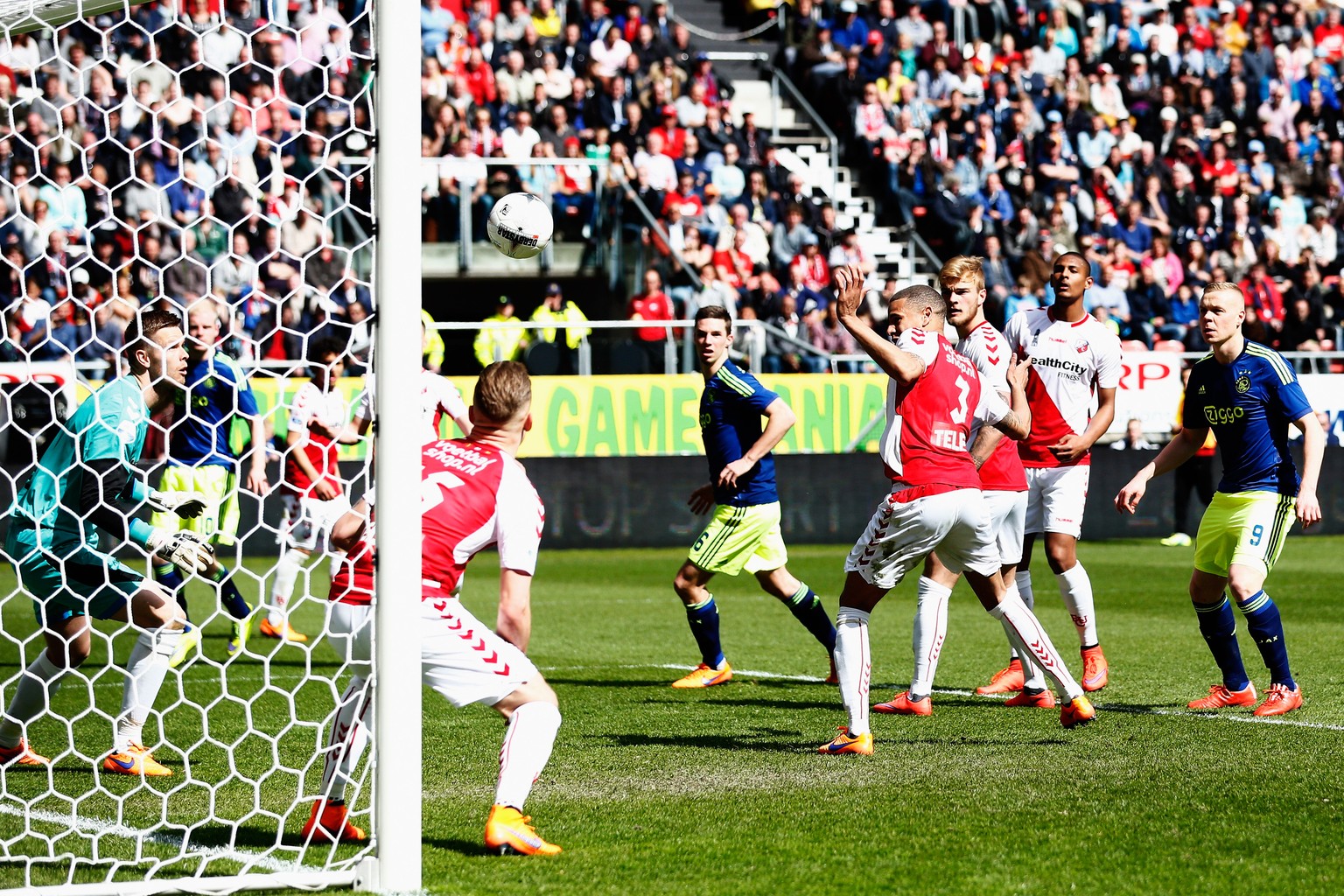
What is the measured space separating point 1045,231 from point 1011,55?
4.14 metres

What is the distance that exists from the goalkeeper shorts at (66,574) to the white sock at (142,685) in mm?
217

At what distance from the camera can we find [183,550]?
19.1ft

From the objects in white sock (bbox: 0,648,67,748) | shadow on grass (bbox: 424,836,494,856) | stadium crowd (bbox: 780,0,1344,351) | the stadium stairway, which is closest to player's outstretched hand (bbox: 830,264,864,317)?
shadow on grass (bbox: 424,836,494,856)

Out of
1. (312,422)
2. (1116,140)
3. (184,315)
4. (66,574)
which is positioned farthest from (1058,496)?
(1116,140)

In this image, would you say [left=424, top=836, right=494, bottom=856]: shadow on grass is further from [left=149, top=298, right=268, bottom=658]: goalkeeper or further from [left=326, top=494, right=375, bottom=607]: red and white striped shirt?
[left=149, top=298, right=268, bottom=658]: goalkeeper

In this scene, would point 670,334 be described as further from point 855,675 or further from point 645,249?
point 855,675

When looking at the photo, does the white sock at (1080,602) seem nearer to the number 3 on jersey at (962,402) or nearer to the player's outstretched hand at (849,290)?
the number 3 on jersey at (962,402)

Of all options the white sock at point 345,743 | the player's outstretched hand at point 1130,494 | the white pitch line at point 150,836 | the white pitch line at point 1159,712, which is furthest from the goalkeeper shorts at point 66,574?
the player's outstretched hand at point 1130,494

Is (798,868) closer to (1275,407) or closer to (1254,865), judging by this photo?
(1254,865)

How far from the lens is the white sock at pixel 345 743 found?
5188 mm

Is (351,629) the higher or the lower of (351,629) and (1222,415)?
the lower

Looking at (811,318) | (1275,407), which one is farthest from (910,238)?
(1275,407)

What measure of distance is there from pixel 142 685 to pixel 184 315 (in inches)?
61.0

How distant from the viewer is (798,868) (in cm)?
489
